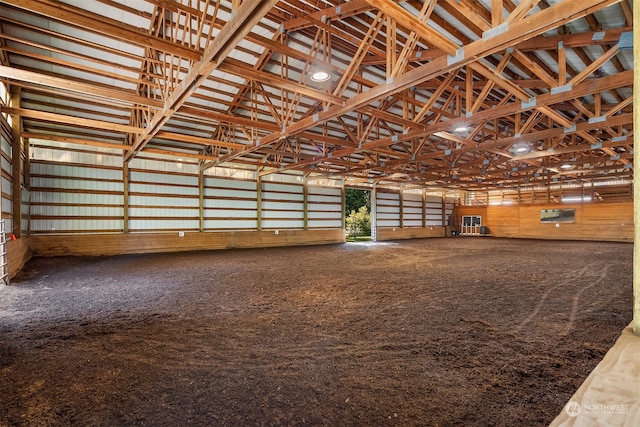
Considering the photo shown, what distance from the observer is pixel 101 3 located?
275 inches

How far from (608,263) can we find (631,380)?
1187 cm

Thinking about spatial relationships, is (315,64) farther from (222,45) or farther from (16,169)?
(16,169)

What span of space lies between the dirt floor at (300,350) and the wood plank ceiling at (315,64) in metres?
3.75

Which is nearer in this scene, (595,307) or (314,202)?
(595,307)

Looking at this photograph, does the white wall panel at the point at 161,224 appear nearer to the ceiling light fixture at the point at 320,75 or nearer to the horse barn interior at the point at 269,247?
the horse barn interior at the point at 269,247

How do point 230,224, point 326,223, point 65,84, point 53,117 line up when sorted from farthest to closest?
point 326,223
point 230,224
point 53,117
point 65,84

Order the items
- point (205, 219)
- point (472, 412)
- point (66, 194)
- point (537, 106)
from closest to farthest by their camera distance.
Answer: point (472, 412)
point (537, 106)
point (66, 194)
point (205, 219)

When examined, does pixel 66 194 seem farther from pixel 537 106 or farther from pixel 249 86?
pixel 537 106

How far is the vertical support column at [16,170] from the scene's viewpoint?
884 cm

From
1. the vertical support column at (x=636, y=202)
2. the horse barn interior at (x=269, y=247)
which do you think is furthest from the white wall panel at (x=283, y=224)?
the vertical support column at (x=636, y=202)

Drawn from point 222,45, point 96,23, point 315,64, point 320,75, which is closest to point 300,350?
point 222,45

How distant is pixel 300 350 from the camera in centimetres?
338

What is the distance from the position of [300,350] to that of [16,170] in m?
10.6

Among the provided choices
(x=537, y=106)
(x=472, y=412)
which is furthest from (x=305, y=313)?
(x=537, y=106)
